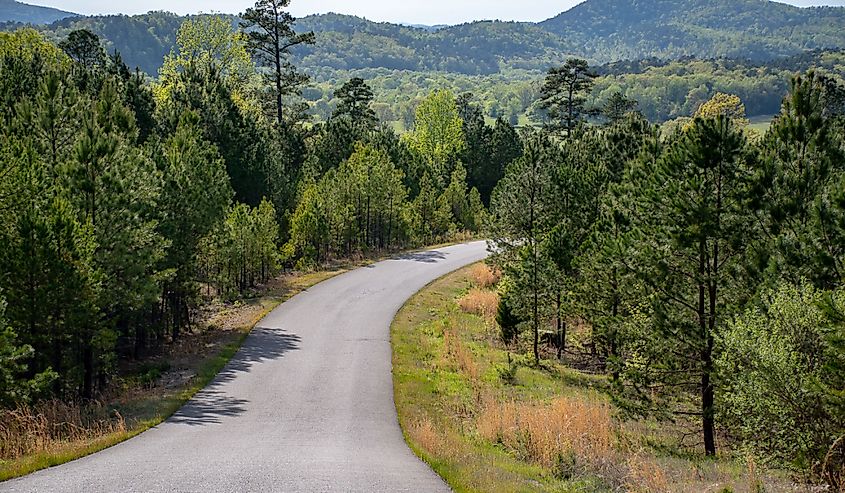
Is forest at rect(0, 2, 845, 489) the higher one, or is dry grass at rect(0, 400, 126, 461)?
forest at rect(0, 2, 845, 489)

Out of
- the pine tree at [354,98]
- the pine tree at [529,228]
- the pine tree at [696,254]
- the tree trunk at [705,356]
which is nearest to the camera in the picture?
the pine tree at [696,254]

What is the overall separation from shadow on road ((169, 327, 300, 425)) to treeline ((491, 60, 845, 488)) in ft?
30.0

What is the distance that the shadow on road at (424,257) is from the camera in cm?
4722

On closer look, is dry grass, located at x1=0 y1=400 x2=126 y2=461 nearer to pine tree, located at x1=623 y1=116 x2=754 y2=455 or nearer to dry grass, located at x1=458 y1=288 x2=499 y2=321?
pine tree, located at x1=623 y1=116 x2=754 y2=455

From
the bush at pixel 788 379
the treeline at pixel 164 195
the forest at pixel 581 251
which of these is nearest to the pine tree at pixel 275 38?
the treeline at pixel 164 195

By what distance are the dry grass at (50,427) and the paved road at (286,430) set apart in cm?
119

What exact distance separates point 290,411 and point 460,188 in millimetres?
45432

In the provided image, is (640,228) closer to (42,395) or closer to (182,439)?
(182,439)

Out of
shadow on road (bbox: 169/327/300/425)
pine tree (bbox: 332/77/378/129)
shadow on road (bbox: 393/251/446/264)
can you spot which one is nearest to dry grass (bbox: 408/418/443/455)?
shadow on road (bbox: 169/327/300/425)

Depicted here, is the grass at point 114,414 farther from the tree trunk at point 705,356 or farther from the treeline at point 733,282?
the tree trunk at point 705,356

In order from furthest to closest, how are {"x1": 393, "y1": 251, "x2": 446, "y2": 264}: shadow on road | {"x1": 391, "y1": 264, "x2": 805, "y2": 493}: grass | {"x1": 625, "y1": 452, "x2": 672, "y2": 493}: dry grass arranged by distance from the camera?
{"x1": 393, "y1": 251, "x2": 446, "y2": 264}: shadow on road
{"x1": 391, "y1": 264, "x2": 805, "y2": 493}: grass
{"x1": 625, "y1": 452, "x2": 672, "y2": 493}: dry grass

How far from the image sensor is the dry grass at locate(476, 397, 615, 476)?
43.9ft

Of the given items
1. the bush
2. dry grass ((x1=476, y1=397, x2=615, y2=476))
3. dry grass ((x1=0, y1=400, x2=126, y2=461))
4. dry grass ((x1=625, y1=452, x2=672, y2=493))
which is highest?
the bush

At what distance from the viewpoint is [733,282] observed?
16.3 meters
